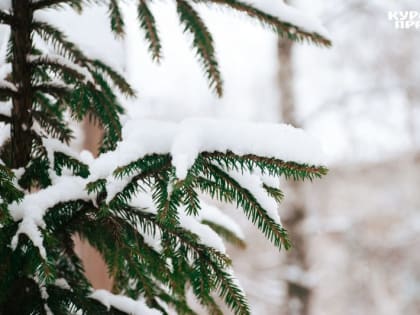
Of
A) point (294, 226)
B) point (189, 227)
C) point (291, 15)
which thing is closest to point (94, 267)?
point (294, 226)

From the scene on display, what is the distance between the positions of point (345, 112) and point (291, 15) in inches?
216

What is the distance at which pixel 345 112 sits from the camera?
20.9ft

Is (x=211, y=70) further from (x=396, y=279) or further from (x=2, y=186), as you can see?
(x=396, y=279)

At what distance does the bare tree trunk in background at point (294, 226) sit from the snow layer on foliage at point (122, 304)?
4010mm

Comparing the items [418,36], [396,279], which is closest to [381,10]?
[418,36]

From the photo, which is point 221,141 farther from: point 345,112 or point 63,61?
point 345,112

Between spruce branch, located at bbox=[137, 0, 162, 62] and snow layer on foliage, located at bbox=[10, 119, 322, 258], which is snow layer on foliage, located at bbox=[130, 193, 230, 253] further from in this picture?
spruce branch, located at bbox=[137, 0, 162, 62]

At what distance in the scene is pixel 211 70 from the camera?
136 centimetres

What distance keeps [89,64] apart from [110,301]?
2.60 feet

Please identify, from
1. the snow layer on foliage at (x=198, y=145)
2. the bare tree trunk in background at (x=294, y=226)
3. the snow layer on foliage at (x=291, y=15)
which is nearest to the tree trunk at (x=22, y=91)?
the snow layer on foliage at (x=198, y=145)

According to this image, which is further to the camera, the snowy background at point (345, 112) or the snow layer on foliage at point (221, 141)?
the snowy background at point (345, 112)

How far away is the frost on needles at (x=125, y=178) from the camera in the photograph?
0.94 m

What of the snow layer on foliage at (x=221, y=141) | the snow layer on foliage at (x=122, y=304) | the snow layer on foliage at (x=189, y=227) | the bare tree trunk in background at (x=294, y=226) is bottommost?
the snow layer on foliage at (x=122, y=304)

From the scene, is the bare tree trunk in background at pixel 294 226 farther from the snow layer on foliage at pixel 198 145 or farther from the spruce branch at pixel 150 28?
the snow layer on foliage at pixel 198 145
